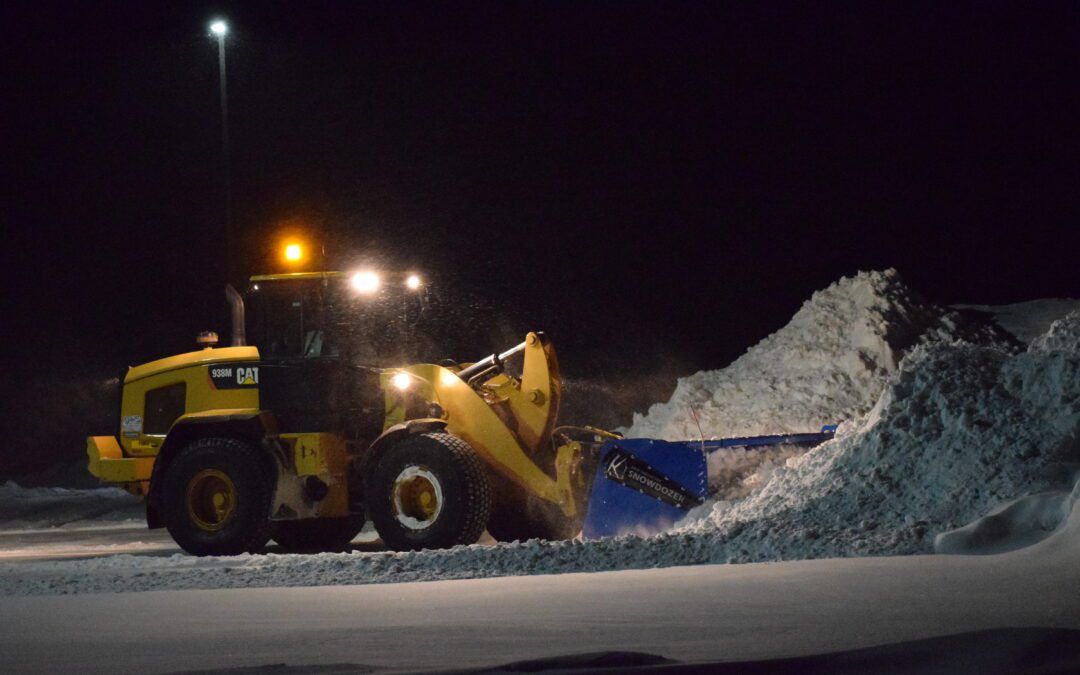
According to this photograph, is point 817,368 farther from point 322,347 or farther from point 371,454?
point 371,454

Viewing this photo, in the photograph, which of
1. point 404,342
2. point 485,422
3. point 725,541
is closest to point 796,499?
point 725,541

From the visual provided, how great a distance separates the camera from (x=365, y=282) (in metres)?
12.0

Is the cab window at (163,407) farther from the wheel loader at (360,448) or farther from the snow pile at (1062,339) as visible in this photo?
the snow pile at (1062,339)

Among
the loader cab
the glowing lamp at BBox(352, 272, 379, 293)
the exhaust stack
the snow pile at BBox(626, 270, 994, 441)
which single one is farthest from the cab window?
the snow pile at BBox(626, 270, 994, 441)

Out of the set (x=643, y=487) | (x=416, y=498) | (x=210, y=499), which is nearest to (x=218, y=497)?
(x=210, y=499)

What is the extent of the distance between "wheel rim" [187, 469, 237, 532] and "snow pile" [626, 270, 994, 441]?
654 cm

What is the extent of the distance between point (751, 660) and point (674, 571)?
368 centimetres

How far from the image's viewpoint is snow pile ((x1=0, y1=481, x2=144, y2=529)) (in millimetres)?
19156

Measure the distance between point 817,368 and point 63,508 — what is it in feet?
38.8

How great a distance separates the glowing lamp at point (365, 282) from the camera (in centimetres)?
1198

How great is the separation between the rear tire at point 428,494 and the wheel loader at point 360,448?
0.01 metres

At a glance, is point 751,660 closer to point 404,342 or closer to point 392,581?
point 392,581

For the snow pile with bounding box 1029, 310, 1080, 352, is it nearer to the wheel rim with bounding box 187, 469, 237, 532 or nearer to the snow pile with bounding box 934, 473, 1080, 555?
the snow pile with bounding box 934, 473, 1080, 555

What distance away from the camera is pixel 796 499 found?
10414 mm
